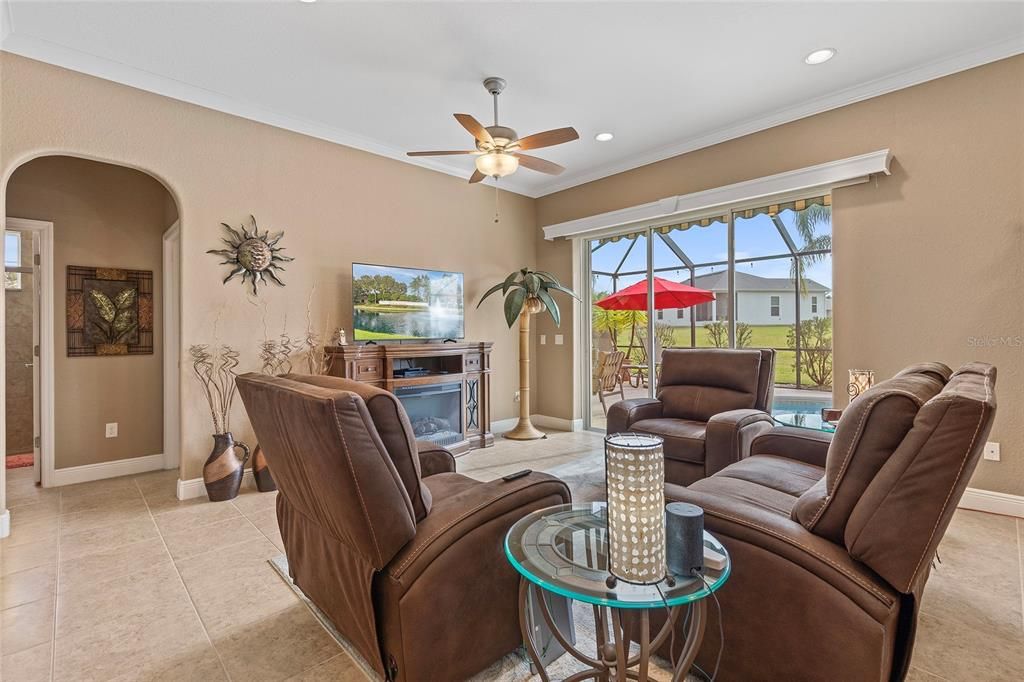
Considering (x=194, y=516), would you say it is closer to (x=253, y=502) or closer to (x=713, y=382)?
(x=253, y=502)

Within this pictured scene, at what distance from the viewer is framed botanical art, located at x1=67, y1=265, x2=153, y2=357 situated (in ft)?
12.3

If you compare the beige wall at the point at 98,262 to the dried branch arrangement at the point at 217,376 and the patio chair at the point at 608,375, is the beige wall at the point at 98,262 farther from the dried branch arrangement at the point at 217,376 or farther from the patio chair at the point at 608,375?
the patio chair at the point at 608,375

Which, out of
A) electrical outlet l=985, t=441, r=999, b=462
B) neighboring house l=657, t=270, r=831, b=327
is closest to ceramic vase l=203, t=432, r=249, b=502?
neighboring house l=657, t=270, r=831, b=327

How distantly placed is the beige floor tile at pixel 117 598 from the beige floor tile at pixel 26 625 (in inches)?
1.4

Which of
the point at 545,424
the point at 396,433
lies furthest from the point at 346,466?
the point at 545,424

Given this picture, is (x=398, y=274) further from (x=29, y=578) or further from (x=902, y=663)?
(x=902, y=663)

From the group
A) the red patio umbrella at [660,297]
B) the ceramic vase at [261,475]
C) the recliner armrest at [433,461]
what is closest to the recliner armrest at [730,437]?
the recliner armrest at [433,461]

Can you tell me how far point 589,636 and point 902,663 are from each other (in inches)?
37.6

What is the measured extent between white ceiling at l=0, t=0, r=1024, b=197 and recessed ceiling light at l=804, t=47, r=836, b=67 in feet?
0.17

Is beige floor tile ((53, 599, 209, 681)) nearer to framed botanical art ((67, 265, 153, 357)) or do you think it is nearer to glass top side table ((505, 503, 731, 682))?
glass top side table ((505, 503, 731, 682))

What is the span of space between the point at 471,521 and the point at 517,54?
9.42 feet

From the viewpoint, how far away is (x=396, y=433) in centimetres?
142

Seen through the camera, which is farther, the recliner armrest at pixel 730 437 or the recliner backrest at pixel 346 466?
the recliner armrest at pixel 730 437

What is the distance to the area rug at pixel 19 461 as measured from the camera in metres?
4.19
